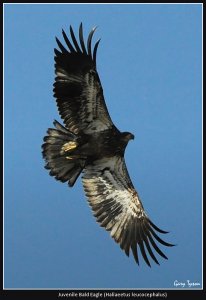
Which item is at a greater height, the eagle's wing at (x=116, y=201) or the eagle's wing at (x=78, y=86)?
the eagle's wing at (x=78, y=86)

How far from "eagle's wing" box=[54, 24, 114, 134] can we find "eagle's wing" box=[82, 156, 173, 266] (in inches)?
28.4

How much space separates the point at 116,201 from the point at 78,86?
1724 millimetres

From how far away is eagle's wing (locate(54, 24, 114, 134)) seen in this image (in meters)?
11.4

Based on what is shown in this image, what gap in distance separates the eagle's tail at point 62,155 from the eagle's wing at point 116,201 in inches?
10.1

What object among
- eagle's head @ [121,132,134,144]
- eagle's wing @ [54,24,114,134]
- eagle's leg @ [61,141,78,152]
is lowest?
eagle's leg @ [61,141,78,152]

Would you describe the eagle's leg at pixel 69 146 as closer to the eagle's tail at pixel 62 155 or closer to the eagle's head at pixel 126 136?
the eagle's tail at pixel 62 155

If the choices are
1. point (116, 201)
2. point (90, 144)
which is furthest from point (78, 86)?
point (116, 201)

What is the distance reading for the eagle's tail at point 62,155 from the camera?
11508mm

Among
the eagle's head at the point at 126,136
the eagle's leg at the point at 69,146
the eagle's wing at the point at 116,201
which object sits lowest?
the eagle's wing at the point at 116,201

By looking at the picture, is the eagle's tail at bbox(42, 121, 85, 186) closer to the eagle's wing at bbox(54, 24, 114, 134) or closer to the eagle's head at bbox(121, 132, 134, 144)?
the eagle's wing at bbox(54, 24, 114, 134)

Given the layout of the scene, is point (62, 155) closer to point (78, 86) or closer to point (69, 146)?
point (69, 146)

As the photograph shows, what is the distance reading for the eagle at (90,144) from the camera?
37.4 ft

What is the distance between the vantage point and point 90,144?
1152cm

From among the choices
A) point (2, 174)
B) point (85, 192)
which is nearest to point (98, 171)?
point (85, 192)
